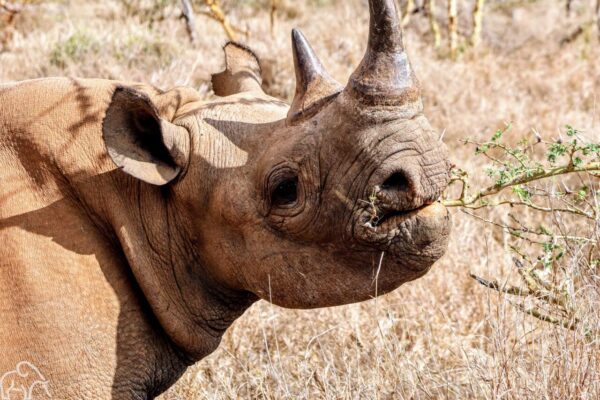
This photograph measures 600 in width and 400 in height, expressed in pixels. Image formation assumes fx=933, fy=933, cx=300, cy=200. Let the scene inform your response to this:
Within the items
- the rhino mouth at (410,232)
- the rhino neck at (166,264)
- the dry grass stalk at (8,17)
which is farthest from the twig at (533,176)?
the dry grass stalk at (8,17)

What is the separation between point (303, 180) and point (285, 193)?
0.16 m

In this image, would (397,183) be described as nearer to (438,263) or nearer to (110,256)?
(110,256)

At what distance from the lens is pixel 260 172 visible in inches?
146

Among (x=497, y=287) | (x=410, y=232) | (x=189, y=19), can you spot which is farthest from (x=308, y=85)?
(x=189, y=19)

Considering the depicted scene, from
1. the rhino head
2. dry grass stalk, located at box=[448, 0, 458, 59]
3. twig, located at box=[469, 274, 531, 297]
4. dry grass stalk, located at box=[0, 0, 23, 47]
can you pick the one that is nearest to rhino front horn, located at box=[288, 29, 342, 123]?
the rhino head

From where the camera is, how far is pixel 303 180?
3.58m

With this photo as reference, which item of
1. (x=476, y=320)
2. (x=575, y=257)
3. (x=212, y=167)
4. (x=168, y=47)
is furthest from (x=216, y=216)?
(x=168, y=47)

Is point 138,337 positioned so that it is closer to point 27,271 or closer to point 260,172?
point 27,271

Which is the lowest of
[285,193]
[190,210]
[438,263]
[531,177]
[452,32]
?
[190,210]

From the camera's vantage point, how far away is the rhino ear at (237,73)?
4.62 m

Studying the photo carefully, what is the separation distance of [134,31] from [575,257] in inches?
319

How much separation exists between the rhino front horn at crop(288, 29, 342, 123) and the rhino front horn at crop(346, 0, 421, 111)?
0.91ft

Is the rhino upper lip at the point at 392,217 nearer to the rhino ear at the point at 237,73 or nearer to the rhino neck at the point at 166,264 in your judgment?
the rhino neck at the point at 166,264

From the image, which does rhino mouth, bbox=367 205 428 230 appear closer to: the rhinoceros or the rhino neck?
the rhinoceros
